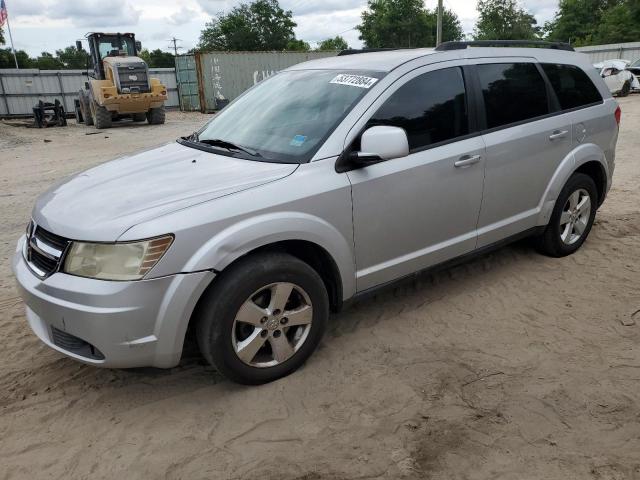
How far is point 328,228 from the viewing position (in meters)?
3.01

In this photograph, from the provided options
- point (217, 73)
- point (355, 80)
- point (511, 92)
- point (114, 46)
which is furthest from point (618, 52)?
point (355, 80)

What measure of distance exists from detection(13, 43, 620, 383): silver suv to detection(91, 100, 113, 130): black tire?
1552 centimetres

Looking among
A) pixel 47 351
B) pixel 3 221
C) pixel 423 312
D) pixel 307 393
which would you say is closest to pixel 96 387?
pixel 47 351

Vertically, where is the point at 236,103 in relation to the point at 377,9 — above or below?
below

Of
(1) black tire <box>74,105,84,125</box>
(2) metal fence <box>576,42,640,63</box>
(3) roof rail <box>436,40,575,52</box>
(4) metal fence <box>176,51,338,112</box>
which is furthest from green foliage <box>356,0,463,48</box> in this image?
(3) roof rail <box>436,40,575,52</box>

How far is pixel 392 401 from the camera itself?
2867mm

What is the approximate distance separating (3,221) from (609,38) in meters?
53.0

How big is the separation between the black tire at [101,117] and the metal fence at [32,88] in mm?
6553

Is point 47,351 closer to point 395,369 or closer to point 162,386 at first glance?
point 162,386

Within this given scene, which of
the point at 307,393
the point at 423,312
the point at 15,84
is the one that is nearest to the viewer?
the point at 307,393

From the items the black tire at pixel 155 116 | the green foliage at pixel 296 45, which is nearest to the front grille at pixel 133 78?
the black tire at pixel 155 116

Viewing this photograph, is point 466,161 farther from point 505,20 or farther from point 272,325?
point 505,20

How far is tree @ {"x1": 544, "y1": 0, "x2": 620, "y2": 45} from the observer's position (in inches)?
2253

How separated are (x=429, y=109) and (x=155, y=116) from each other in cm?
1729
